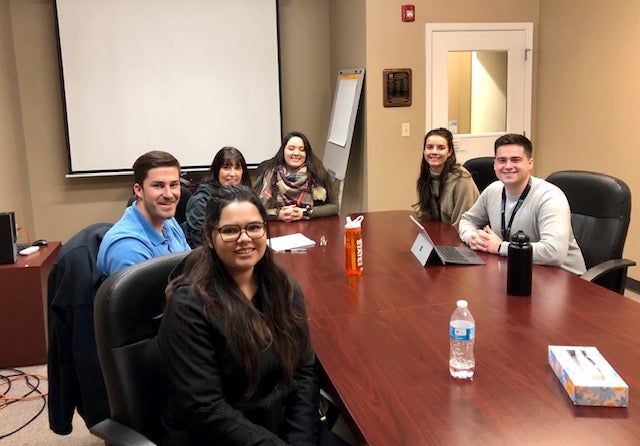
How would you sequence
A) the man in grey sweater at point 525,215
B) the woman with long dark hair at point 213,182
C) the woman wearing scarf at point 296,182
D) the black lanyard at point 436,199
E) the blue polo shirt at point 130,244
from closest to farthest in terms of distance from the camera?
1. the blue polo shirt at point 130,244
2. the man in grey sweater at point 525,215
3. the woman with long dark hair at point 213,182
4. the black lanyard at point 436,199
5. the woman wearing scarf at point 296,182

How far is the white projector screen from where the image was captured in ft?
15.8

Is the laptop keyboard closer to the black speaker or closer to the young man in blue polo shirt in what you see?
the young man in blue polo shirt

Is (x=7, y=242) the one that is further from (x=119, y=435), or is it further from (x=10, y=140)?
(x=119, y=435)

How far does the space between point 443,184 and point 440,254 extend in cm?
88

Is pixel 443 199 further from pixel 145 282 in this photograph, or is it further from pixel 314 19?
pixel 314 19

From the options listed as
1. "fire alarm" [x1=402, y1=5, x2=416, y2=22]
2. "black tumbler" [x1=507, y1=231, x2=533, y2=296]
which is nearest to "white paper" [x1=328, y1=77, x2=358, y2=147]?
"fire alarm" [x1=402, y1=5, x2=416, y2=22]

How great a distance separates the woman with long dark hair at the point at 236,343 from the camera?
4.15 ft

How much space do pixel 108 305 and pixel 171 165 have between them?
79 cm

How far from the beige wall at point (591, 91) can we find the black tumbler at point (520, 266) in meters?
2.67

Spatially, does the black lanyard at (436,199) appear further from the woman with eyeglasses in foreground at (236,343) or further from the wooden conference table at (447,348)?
the woman with eyeglasses in foreground at (236,343)

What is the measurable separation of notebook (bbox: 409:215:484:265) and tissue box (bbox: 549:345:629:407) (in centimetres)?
89


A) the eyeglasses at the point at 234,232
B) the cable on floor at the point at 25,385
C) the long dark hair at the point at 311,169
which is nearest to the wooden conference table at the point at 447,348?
the eyeglasses at the point at 234,232

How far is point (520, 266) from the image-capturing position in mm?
1784

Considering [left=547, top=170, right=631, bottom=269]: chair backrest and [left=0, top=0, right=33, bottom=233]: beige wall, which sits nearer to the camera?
[left=547, top=170, right=631, bottom=269]: chair backrest
